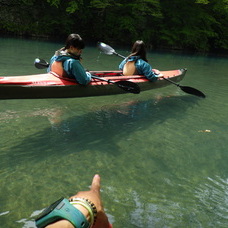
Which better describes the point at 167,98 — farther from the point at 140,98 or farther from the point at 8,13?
the point at 8,13

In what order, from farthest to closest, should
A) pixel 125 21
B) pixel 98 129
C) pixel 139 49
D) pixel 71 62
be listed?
pixel 125 21, pixel 139 49, pixel 98 129, pixel 71 62

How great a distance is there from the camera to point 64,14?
21797 mm

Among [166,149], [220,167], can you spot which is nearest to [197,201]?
[220,167]

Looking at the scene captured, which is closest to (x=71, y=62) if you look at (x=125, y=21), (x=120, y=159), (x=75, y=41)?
(x=75, y=41)

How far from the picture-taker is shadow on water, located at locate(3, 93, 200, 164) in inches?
135

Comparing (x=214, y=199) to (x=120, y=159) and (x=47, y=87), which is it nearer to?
(x=120, y=159)

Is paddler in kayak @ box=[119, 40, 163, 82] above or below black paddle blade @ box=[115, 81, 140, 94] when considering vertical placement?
above

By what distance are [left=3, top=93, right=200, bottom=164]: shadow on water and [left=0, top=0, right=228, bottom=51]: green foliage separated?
1713 cm

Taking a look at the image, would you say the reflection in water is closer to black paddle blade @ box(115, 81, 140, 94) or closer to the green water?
the green water

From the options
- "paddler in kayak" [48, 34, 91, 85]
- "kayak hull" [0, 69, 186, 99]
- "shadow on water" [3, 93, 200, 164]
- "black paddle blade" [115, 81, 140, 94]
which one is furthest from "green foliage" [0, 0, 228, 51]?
"paddler in kayak" [48, 34, 91, 85]

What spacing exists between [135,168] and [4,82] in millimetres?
2203

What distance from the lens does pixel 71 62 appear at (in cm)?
393

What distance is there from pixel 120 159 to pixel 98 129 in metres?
1.08

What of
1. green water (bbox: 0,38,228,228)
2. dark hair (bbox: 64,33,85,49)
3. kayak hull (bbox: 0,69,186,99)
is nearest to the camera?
green water (bbox: 0,38,228,228)
